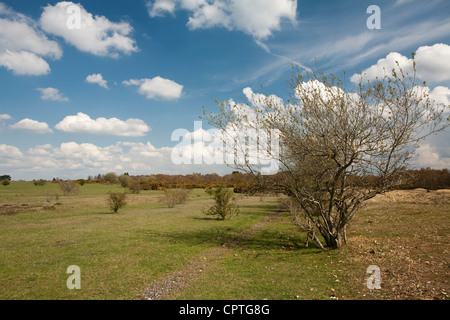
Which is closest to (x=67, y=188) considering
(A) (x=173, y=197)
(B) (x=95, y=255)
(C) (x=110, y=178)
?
(A) (x=173, y=197)

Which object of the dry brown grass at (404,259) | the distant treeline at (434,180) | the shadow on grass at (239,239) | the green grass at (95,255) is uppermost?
the distant treeline at (434,180)

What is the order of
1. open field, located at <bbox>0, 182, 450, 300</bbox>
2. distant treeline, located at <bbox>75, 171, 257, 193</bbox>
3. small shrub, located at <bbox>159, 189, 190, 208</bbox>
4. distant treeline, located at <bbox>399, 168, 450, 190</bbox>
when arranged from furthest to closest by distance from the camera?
1. distant treeline, located at <bbox>399, 168, 450, 190</bbox>
2. small shrub, located at <bbox>159, 189, 190, 208</bbox>
3. distant treeline, located at <bbox>75, 171, 257, 193</bbox>
4. open field, located at <bbox>0, 182, 450, 300</bbox>

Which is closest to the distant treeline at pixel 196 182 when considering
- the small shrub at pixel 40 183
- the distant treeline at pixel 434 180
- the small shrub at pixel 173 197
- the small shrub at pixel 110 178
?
the small shrub at pixel 110 178

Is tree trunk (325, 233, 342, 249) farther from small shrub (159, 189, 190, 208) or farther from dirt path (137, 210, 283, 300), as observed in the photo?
small shrub (159, 189, 190, 208)

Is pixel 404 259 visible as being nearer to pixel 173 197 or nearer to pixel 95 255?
pixel 95 255

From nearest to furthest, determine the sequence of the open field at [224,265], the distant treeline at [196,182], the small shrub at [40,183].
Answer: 1. the open field at [224,265]
2. the distant treeline at [196,182]
3. the small shrub at [40,183]

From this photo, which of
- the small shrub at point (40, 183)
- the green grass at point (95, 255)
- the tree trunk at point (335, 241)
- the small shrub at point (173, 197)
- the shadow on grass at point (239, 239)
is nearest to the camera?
the green grass at point (95, 255)

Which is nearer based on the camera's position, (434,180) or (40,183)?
(434,180)

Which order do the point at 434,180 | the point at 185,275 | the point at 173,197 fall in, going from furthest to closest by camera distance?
the point at 434,180, the point at 173,197, the point at 185,275

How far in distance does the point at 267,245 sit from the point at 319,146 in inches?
248

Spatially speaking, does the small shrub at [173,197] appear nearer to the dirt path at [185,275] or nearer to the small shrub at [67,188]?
the dirt path at [185,275]

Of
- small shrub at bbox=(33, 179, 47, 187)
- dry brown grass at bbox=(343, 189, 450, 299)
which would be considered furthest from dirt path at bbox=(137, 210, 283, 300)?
small shrub at bbox=(33, 179, 47, 187)
